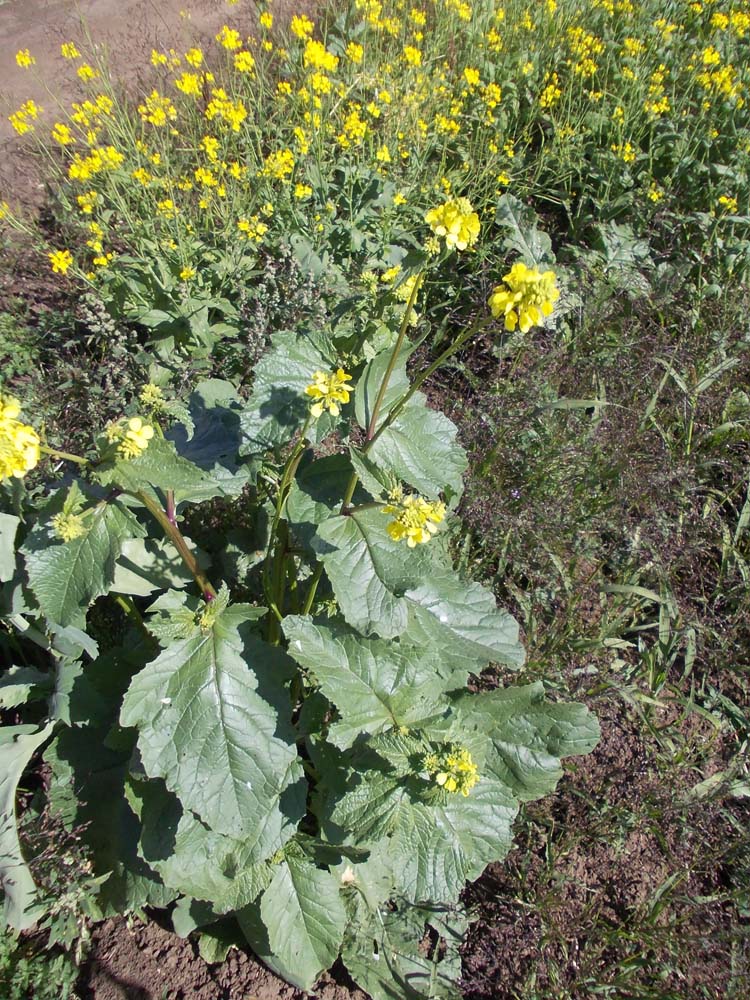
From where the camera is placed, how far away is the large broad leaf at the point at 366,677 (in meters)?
1.85

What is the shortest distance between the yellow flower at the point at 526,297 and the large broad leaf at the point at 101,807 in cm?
166

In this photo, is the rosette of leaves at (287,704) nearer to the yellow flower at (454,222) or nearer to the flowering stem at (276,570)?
the flowering stem at (276,570)

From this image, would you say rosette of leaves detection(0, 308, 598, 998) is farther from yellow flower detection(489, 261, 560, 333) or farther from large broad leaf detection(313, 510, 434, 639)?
yellow flower detection(489, 261, 560, 333)

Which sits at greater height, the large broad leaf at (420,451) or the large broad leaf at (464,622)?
the large broad leaf at (420,451)

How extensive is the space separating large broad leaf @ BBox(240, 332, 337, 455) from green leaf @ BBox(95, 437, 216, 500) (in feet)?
0.85

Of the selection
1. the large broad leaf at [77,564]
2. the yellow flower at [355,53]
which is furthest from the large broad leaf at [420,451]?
the yellow flower at [355,53]

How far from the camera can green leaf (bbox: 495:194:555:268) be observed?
3.85 m

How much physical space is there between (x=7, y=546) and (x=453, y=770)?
1.34m

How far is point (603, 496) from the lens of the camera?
3.26m

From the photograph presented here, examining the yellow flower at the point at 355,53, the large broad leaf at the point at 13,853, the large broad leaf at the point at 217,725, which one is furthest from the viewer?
the yellow flower at the point at 355,53

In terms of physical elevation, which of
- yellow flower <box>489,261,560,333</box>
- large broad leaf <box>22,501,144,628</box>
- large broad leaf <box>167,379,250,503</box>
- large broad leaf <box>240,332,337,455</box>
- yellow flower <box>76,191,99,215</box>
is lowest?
large broad leaf <box>167,379,250,503</box>

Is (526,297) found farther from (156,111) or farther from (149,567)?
(156,111)

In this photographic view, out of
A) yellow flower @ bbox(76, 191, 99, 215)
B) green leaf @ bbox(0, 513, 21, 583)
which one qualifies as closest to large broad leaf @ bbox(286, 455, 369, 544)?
green leaf @ bbox(0, 513, 21, 583)

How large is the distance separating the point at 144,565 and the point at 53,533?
560 mm
